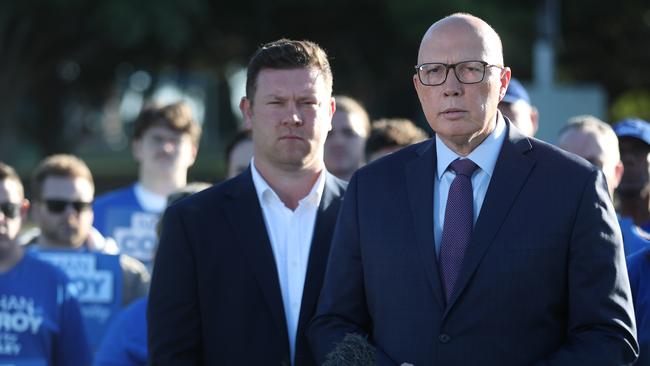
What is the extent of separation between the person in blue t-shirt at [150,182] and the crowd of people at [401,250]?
1.99 m

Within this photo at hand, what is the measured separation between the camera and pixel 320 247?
14.8ft

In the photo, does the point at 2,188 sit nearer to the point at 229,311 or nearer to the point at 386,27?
the point at 229,311

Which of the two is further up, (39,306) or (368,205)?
(368,205)

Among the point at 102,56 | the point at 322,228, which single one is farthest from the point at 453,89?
the point at 102,56

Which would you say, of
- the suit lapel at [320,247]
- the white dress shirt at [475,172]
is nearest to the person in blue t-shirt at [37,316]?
the suit lapel at [320,247]

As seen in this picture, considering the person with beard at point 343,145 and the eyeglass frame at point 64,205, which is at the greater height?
the person with beard at point 343,145

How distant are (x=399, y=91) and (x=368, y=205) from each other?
88.2 feet

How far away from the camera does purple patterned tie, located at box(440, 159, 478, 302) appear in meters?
3.73

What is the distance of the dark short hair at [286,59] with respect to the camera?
452 cm

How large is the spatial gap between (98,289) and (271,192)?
2686mm

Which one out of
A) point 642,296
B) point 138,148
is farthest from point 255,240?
point 138,148

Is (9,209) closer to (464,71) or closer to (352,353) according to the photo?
(352,353)

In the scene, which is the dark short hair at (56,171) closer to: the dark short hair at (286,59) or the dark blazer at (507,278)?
the dark short hair at (286,59)

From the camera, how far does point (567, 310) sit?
145 inches
